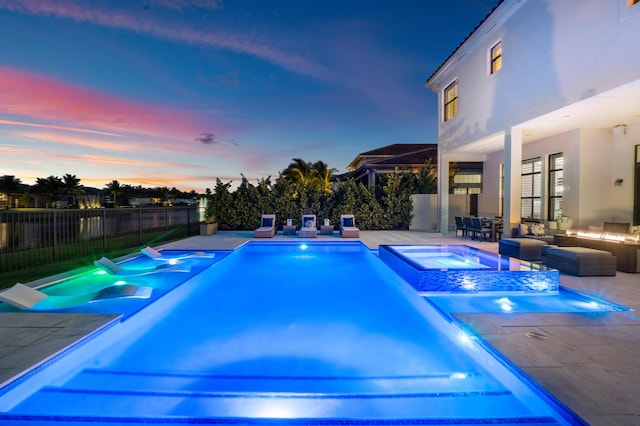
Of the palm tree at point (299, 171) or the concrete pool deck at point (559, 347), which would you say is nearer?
the concrete pool deck at point (559, 347)

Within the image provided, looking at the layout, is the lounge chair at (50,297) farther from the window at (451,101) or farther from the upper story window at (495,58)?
the window at (451,101)

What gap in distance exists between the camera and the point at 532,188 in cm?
1312

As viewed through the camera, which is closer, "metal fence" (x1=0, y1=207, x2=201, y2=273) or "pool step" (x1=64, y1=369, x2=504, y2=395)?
"pool step" (x1=64, y1=369, x2=504, y2=395)

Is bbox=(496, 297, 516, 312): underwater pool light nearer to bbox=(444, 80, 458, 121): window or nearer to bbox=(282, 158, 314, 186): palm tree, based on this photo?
bbox=(444, 80, 458, 121): window

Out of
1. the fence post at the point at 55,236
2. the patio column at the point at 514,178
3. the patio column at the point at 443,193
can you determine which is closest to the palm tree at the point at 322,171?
the patio column at the point at 443,193

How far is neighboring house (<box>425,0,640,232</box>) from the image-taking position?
6840 millimetres

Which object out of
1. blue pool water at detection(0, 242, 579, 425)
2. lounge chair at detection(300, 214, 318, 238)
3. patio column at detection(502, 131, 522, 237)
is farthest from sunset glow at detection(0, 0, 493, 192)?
blue pool water at detection(0, 242, 579, 425)

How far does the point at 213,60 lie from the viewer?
15.4 meters

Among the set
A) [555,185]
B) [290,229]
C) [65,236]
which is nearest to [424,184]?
[555,185]

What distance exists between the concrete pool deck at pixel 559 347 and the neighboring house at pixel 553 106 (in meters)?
5.40

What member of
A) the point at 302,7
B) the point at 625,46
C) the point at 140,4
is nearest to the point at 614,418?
the point at 625,46

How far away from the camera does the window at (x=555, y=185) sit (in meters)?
11.5

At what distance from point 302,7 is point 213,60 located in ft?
16.5

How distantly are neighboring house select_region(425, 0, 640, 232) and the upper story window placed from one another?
0.04 metres
